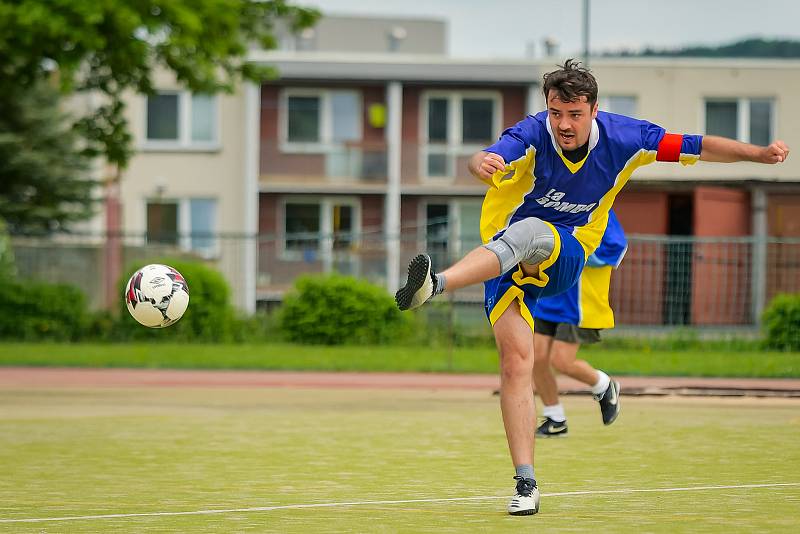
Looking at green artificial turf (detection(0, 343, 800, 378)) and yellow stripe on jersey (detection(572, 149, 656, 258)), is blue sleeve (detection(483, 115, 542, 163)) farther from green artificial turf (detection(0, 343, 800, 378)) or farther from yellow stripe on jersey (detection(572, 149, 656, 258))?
green artificial turf (detection(0, 343, 800, 378))

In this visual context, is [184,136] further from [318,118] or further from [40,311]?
[40,311]

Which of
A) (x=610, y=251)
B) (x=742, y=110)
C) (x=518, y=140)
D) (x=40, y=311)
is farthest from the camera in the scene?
(x=742, y=110)

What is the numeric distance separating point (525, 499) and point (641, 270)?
15474 millimetres

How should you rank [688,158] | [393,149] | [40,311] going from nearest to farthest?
1. [688,158]
2. [40,311]
3. [393,149]

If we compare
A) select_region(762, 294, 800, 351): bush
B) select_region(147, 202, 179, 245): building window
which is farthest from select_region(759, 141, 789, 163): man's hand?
select_region(147, 202, 179, 245): building window

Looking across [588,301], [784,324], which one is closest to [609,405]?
[588,301]

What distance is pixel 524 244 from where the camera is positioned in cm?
646

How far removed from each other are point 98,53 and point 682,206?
16.1 m

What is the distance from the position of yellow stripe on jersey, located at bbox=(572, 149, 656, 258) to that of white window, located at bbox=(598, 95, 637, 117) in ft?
101

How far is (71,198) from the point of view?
3491cm

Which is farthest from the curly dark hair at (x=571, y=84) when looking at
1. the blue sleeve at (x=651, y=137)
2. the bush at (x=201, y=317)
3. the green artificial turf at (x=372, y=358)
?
the bush at (x=201, y=317)

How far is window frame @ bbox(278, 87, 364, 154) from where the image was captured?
37531 mm

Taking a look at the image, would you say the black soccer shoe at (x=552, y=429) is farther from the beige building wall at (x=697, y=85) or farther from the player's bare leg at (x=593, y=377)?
the beige building wall at (x=697, y=85)

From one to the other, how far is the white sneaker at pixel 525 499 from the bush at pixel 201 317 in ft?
51.5
